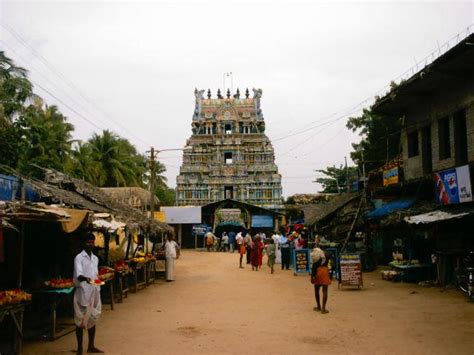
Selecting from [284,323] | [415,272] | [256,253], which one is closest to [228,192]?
[256,253]

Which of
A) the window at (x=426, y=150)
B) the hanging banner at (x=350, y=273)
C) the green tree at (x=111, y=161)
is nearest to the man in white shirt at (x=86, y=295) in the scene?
the hanging banner at (x=350, y=273)

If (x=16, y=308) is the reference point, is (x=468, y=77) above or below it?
above

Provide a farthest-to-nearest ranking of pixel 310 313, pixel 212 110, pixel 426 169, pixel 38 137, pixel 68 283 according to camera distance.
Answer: pixel 212 110 → pixel 38 137 → pixel 426 169 → pixel 310 313 → pixel 68 283

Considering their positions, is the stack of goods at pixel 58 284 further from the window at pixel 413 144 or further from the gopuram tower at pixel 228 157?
the gopuram tower at pixel 228 157

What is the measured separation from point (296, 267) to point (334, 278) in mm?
2102

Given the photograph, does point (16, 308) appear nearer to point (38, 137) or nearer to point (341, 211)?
point (341, 211)

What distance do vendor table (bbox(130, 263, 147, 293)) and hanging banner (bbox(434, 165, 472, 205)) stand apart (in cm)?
940

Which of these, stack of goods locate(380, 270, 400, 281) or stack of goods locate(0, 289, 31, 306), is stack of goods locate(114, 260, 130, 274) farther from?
stack of goods locate(380, 270, 400, 281)

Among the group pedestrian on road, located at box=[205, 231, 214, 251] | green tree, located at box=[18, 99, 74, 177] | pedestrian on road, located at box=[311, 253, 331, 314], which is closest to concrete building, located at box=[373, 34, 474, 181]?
pedestrian on road, located at box=[311, 253, 331, 314]

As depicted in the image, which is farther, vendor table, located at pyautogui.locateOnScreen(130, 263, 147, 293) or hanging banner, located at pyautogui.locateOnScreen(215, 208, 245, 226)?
hanging banner, located at pyautogui.locateOnScreen(215, 208, 245, 226)

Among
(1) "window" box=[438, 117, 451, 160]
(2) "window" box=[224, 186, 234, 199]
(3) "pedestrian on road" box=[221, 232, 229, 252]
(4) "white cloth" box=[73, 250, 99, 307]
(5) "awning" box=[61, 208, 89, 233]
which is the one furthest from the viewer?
(2) "window" box=[224, 186, 234, 199]

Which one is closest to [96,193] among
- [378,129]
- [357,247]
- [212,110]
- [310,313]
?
[310,313]

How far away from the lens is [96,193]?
601 inches

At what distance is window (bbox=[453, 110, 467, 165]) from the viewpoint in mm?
14797
